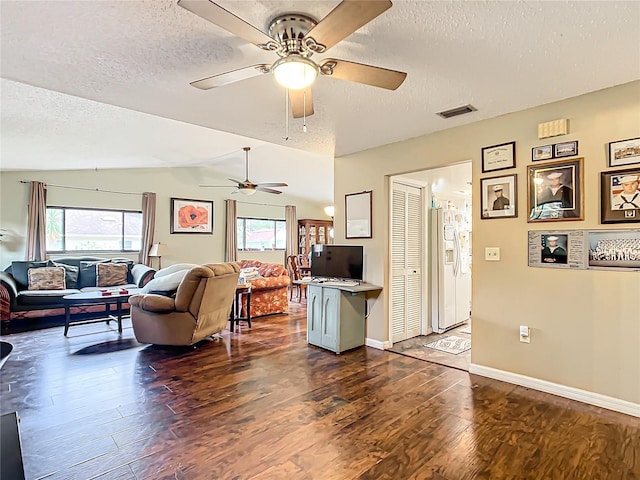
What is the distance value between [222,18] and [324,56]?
0.96 metres

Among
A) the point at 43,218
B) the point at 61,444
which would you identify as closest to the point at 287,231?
the point at 43,218

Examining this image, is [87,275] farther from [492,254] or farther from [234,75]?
[492,254]

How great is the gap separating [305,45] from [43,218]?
6.63m

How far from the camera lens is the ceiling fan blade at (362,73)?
6.16 feet

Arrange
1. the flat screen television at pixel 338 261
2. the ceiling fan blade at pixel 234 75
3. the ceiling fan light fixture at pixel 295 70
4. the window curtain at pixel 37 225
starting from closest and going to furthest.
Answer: the ceiling fan light fixture at pixel 295 70
the ceiling fan blade at pixel 234 75
the flat screen television at pixel 338 261
the window curtain at pixel 37 225

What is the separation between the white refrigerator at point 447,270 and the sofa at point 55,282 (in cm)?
491

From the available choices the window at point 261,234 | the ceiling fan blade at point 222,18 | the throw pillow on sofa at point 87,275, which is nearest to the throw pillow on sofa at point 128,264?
the throw pillow on sofa at point 87,275

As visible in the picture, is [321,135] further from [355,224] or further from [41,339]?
[41,339]

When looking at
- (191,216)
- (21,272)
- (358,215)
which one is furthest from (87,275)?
(358,215)

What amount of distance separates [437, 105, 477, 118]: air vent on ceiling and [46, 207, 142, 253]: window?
6683 millimetres

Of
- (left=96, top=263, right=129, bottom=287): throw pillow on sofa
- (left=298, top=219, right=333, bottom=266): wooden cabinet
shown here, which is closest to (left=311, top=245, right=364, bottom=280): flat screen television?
(left=96, top=263, right=129, bottom=287): throw pillow on sofa

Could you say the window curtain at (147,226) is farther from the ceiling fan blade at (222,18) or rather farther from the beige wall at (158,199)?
A: the ceiling fan blade at (222,18)

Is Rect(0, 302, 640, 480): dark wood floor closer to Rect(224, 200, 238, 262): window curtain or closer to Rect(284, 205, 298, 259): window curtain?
Rect(224, 200, 238, 262): window curtain

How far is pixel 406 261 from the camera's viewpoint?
4551mm
